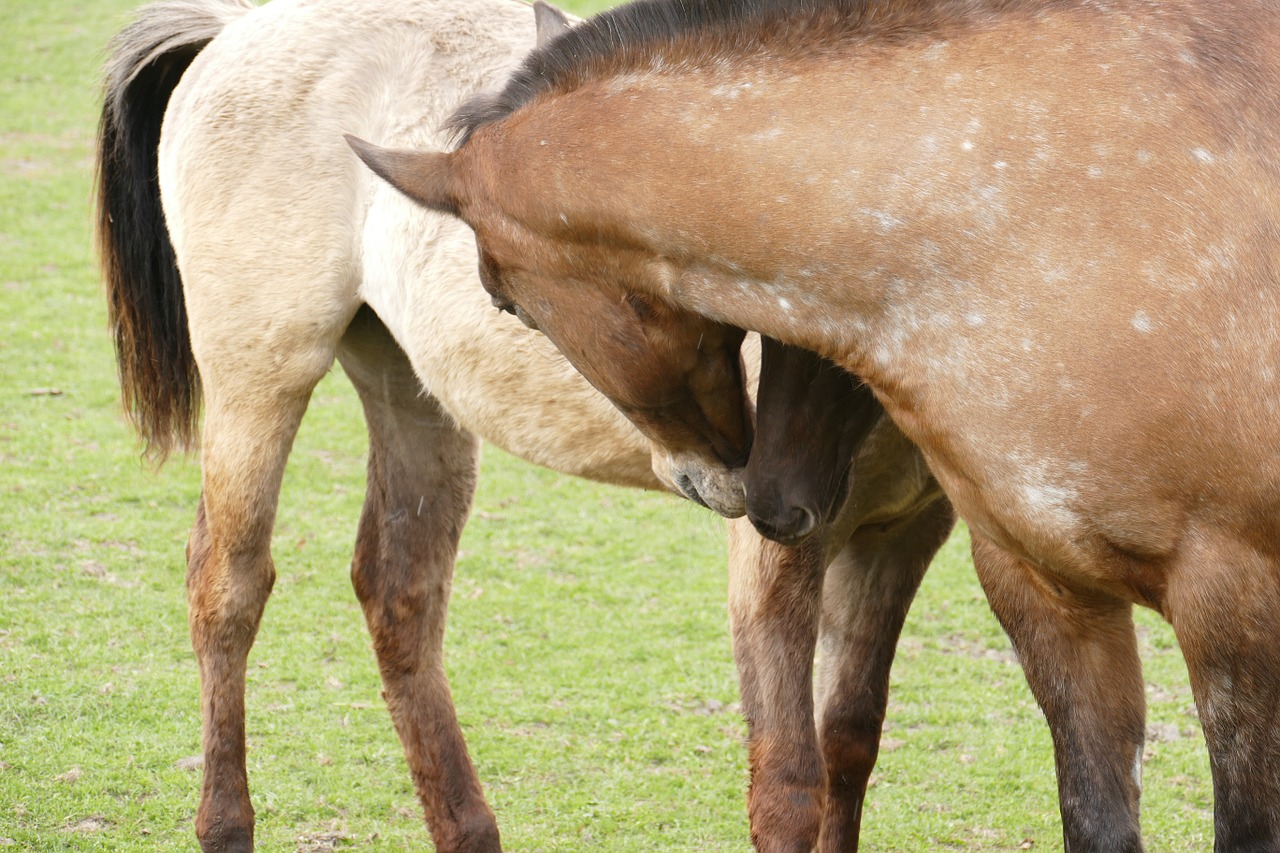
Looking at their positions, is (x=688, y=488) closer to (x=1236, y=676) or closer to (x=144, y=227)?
(x=1236, y=676)

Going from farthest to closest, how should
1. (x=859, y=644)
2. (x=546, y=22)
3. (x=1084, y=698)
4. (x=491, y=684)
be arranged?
(x=491, y=684), (x=859, y=644), (x=546, y=22), (x=1084, y=698)

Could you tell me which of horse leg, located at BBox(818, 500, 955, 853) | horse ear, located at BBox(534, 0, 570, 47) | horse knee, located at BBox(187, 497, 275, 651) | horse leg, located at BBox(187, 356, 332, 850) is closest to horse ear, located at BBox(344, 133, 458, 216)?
horse ear, located at BBox(534, 0, 570, 47)

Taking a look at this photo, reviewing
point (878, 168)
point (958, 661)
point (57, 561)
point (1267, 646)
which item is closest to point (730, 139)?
point (878, 168)

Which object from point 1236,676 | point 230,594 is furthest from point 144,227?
point 1236,676

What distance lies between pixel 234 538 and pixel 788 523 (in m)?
1.88

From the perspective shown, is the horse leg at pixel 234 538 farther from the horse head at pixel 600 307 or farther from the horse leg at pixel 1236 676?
the horse leg at pixel 1236 676

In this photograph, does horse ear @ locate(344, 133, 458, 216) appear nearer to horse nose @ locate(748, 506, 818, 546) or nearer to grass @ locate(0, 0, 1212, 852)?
horse nose @ locate(748, 506, 818, 546)

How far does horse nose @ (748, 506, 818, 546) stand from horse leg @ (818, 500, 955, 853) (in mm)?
839

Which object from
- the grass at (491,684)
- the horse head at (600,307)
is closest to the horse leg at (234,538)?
the grass at (491,684)

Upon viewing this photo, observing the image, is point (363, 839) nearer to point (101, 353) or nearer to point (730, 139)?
point (730, 139)

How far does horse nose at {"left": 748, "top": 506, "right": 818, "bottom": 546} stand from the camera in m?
2.73

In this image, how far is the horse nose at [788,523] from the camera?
8.96ft

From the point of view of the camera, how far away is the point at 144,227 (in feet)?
14.8

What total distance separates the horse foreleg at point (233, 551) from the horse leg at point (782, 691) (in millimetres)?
1475
